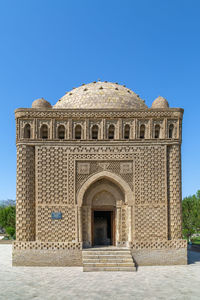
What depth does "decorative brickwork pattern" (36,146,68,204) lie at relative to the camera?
13.4 meters

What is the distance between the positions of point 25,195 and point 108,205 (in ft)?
11.9

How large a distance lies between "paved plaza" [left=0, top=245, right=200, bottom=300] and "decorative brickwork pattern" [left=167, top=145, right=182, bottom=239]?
1557mm

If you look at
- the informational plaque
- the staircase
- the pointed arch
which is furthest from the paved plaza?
the pointed arch

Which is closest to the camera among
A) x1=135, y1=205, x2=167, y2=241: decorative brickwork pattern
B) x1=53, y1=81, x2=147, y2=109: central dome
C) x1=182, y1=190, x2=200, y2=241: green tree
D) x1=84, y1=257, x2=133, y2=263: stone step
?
x1=84, y1=257, x2=133, y2=263: stone step

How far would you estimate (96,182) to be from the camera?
14188 mm

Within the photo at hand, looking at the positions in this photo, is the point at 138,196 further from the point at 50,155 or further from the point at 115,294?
the point at 115,294

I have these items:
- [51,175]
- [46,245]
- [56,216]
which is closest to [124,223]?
[56,216]

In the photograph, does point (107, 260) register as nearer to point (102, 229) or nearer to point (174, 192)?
point (102, 229)

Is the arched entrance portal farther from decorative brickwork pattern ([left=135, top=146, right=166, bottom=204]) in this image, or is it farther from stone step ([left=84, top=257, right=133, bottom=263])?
stone step ([left=84, top=257, right=133, bottom=263])

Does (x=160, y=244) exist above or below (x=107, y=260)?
above

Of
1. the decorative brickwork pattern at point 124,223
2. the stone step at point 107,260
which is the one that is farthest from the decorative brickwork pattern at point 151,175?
the stone step at point 107,260

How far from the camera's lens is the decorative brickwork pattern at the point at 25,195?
13148mm

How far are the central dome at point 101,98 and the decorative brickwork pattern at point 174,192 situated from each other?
3149 millimetres

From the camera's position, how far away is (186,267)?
41.7 feet
